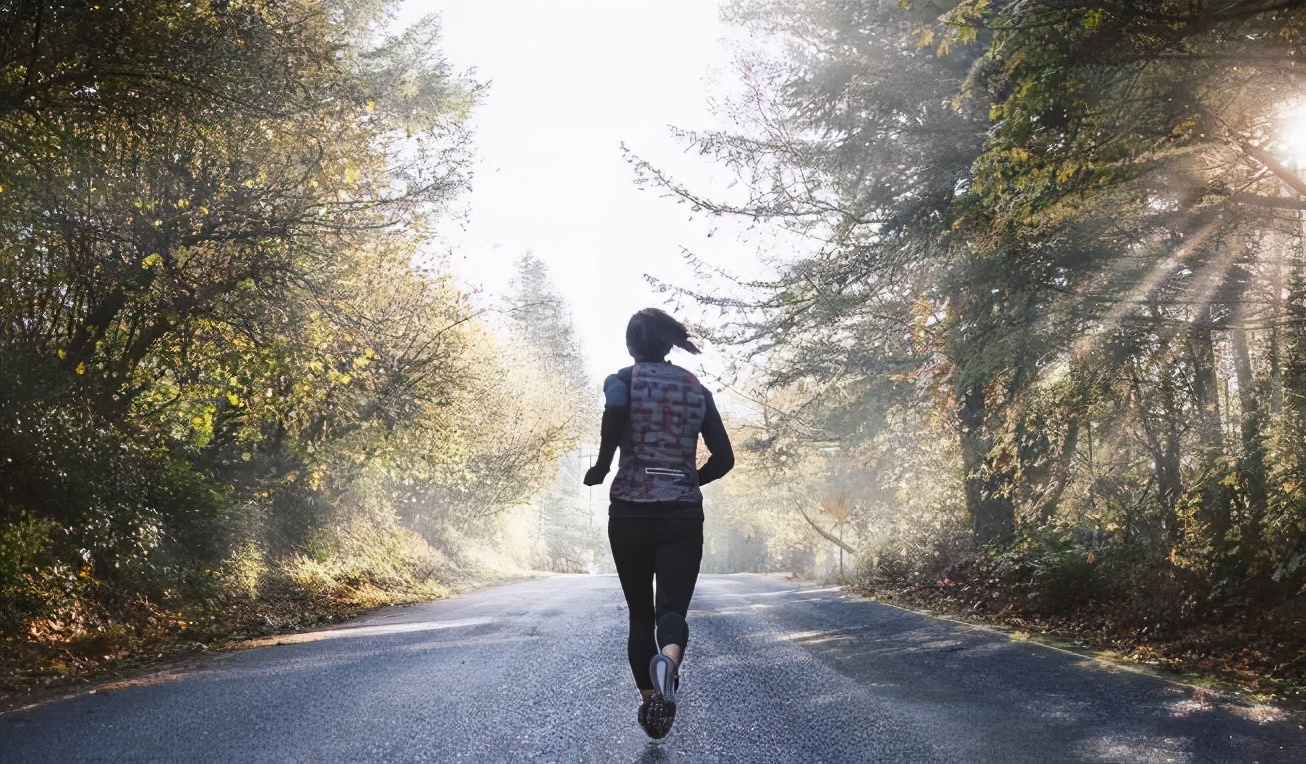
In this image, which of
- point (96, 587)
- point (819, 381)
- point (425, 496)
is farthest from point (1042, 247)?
point (425, 496)

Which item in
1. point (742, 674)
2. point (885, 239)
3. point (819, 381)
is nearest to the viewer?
point (742, 674)

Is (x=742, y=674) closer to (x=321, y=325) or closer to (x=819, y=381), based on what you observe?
(x=321, y=325)

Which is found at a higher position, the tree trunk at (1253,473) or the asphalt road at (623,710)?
the tree trunk at (1253,473)

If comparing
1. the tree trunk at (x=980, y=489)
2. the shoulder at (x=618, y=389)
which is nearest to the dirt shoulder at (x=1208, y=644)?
the tree trunk at (x=980, y=489)

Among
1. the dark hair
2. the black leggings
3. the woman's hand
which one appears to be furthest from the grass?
the dark hair

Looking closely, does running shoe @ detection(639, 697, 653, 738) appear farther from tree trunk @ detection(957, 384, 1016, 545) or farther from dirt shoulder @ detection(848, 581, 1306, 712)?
tree trunk @ detection(957, 384, 1016, 545)

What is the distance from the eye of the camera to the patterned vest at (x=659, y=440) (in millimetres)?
4746

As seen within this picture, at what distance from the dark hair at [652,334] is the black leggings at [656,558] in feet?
2.82

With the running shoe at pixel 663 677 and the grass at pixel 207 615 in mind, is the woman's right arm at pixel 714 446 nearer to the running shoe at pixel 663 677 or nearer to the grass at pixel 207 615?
the running shoe at pixel 663 677

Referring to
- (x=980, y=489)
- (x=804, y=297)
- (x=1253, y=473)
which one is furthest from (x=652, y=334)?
(x=980, y=489)

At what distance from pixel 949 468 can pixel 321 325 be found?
13443 mm

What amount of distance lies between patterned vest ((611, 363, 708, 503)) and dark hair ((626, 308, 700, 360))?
117 mm

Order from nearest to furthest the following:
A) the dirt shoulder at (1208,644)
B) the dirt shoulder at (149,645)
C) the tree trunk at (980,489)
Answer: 1. the dirt shoulder at (149,645)
2. the dirt shoulder at (1208,644)
3. the tree trunk at (980,489)

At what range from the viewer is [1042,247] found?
32.6 ft
